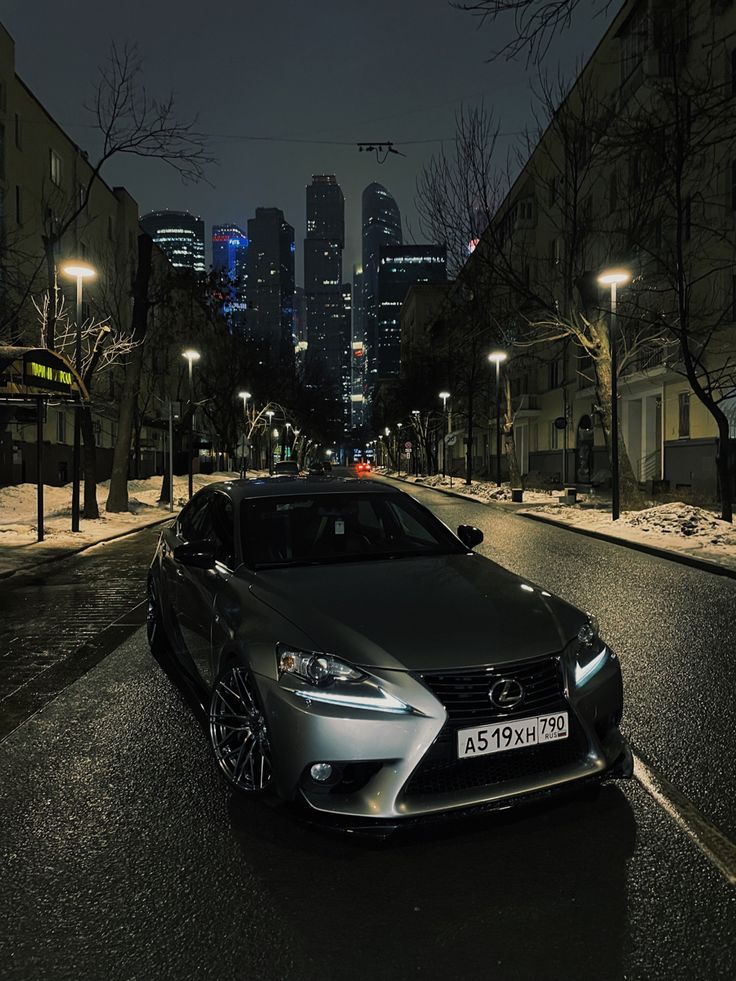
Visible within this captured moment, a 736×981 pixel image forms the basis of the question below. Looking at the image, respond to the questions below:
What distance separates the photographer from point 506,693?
3.04 m

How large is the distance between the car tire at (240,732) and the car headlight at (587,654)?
1420mm

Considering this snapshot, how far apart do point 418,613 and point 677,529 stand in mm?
13665

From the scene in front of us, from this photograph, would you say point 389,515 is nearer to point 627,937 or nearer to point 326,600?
point 326,600

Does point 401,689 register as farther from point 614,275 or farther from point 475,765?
point 614,275

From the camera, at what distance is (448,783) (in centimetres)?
294

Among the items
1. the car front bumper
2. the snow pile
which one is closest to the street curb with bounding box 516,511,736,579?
the snow pile

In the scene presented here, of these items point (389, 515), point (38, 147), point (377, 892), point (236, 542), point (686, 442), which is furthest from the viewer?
point (38, 147)

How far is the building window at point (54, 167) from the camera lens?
33219mm

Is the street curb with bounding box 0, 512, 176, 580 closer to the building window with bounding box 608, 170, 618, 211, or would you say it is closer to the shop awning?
the shop awning

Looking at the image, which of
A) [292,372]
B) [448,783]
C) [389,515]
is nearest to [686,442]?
[389,515]

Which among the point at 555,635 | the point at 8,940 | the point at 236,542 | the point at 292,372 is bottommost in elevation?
the point at 8,940

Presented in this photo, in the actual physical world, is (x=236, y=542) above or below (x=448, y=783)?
above

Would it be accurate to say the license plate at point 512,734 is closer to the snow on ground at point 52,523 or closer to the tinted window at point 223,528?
the tinted window at point 223,528

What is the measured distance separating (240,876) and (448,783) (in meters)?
0.90
